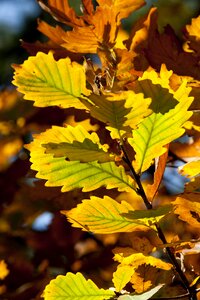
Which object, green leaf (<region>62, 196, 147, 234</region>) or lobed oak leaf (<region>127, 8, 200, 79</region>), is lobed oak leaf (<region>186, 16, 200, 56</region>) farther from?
green leaf (<region>62, 196, 147, 234</region>)

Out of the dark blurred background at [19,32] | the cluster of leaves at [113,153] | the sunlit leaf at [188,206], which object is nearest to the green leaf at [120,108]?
the cluster of leaves at [113,153]

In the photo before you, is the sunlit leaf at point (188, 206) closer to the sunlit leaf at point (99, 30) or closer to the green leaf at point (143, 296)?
the green leaf at point (143, 296)

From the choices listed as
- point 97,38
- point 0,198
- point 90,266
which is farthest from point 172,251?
point 0,198

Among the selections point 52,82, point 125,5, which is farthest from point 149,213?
point 125,5

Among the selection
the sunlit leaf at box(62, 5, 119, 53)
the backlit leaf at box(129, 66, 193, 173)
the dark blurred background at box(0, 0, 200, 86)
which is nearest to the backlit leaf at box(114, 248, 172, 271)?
the backlit leaf at box(129, 66, 193, 173)

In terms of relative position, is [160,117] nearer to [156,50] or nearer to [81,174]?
[81,174]
